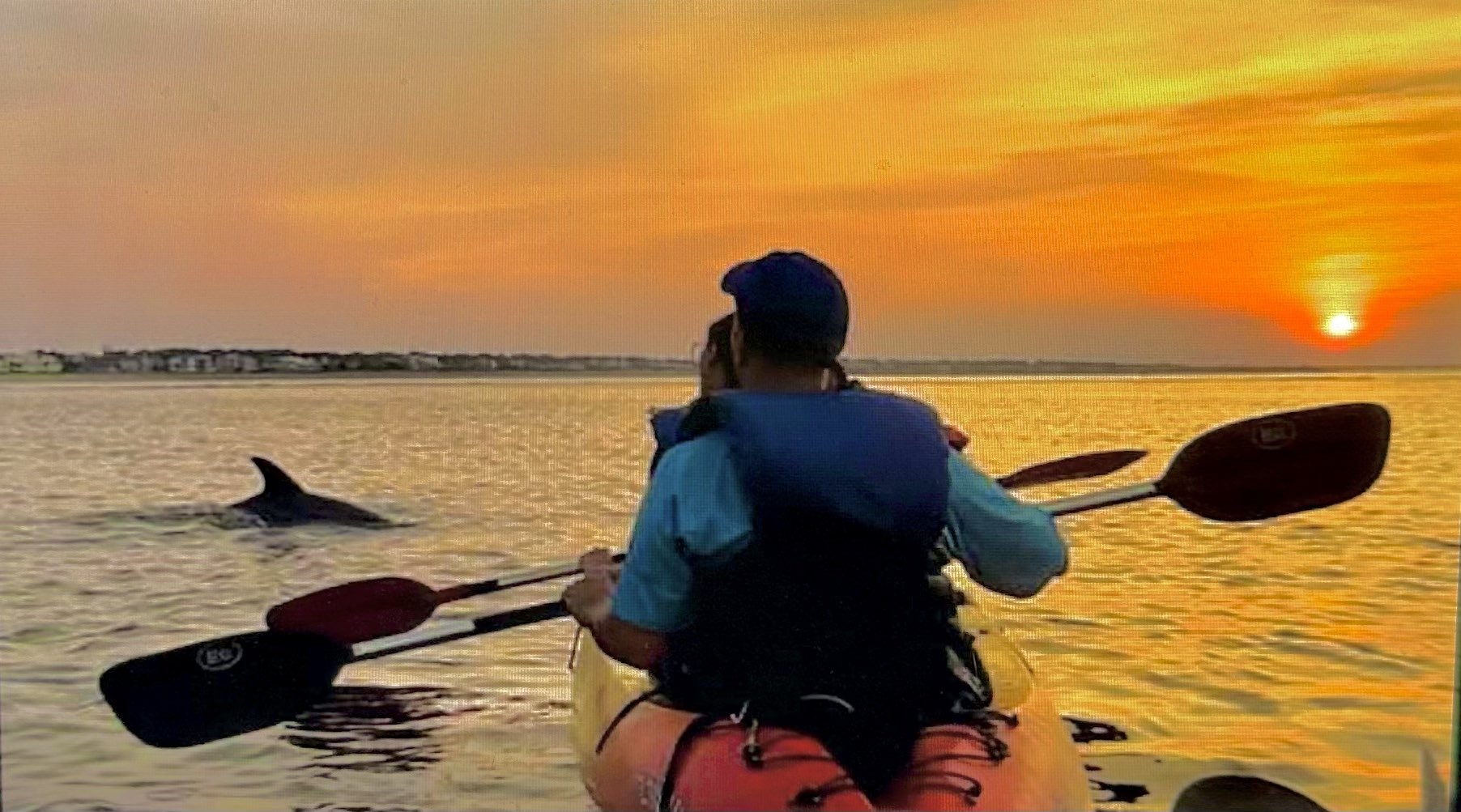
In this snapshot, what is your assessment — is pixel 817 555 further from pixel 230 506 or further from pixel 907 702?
pixel 230 506

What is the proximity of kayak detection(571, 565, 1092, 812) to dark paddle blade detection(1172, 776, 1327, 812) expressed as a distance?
0.95 metres

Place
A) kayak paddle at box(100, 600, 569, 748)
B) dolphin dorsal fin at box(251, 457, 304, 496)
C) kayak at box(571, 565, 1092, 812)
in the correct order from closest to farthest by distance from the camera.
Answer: kayak at box(571, 565, 1092, 812) → kayak paddle at box(100, 600, 569, 748) → dolphin dorsal fin at box(251, 457, 304, 496)

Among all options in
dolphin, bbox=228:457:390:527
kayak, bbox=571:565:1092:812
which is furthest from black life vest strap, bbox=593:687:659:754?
dolphin, bbox=228:457:390:527

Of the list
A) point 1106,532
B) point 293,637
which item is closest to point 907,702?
point 293,637

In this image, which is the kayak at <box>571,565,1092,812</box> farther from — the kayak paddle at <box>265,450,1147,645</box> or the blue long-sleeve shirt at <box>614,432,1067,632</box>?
the kayak paddle at <box>265,450,1147,645</box>

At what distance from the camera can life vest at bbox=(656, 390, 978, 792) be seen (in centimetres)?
221

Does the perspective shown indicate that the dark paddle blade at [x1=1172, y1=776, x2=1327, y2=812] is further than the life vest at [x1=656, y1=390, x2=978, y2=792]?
Yes

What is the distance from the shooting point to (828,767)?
2.18m

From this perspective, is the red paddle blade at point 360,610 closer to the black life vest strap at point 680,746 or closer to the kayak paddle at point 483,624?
the kayak paddle at point 483,624

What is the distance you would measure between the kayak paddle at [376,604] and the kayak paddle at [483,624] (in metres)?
0.07

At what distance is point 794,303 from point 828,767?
613 mm

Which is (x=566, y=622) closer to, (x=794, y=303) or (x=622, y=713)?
(x=622, y=713)

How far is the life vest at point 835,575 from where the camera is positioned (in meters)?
2.21

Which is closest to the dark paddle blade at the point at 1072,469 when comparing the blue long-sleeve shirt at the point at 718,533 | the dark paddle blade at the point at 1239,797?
the dark paddle blade at the point at 1239,797
